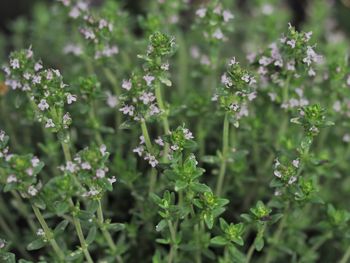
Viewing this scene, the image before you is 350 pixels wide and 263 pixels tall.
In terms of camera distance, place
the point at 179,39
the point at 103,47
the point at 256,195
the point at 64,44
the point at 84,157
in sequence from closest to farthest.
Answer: the point at 84,157 → the point at 103,47 → the point at 256,195 → the point at 179,39 → the point at 64,44

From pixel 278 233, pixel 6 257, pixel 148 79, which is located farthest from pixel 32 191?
pixel 278 233

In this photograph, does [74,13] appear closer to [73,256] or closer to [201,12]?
[201,12]

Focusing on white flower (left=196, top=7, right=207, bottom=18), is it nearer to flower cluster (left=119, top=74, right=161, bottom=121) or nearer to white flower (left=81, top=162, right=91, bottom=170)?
flower cluster (left=119, top=74, right=161, bottom=121)

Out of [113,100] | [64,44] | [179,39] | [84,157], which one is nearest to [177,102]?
[113,100]

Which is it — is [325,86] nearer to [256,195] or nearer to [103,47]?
[256,195]

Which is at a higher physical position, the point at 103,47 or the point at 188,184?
the point at 103,47

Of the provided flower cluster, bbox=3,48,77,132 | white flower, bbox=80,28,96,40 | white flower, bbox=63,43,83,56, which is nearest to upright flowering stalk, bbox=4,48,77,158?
flower cluster, bbox=3,48,77,132
